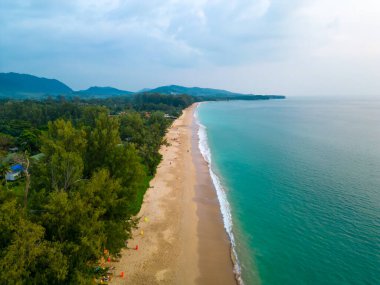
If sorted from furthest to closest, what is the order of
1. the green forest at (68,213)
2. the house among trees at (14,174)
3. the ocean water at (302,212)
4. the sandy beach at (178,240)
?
the house among trees at (14,174)
the ocean water at (302,212)
the sandy beach at (178,240)
the green forest at (68,213)

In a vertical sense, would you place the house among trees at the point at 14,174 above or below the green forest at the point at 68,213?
below

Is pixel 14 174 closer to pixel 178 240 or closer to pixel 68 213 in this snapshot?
pixel 178 240

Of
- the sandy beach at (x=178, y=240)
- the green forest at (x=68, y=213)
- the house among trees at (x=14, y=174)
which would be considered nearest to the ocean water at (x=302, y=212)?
the sandy beach at (x=178, y=240)

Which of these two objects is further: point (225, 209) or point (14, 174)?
point (14, 174)

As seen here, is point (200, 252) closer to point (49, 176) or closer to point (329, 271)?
point (329, 271)

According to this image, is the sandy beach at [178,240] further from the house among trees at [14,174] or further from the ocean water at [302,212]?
the house among trees at [14,174]

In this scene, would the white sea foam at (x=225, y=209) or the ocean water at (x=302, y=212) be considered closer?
the white sea foam at (x=225, y=209)

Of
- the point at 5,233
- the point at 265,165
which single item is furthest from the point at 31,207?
the point at 265,165

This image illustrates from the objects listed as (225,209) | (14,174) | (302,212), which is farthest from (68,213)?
(14,174)

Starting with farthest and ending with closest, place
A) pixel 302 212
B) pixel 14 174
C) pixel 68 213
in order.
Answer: pixel 14 174 < pixel 302 212 < pixel 68 213
